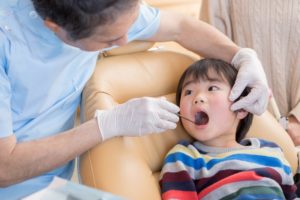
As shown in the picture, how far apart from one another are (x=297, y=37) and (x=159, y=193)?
3.49 ft

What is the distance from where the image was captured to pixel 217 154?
131cm

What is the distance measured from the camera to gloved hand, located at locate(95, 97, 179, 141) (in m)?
1.16

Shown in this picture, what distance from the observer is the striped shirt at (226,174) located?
1.17 metres

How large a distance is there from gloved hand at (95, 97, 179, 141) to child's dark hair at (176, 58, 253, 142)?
25cm

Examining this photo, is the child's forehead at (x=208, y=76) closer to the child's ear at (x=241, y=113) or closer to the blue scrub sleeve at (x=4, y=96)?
the child's ear at (x=241, y=113)

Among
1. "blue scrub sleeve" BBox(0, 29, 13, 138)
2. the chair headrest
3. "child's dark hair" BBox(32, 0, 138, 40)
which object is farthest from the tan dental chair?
"child's dark hair" BBox(32, 0, 138, 40)

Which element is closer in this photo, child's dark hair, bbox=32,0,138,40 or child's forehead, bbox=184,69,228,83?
child's dark hair, bbox=32,0,138,40

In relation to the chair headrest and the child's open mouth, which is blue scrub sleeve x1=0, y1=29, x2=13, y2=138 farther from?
the child's open mouth

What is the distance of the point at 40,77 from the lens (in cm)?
116

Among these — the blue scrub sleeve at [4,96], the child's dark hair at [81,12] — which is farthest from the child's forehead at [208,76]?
the blue scrub sleeve at [4,96]

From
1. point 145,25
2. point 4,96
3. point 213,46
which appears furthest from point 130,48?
point 4,96

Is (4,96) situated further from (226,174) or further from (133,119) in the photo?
(226,174)

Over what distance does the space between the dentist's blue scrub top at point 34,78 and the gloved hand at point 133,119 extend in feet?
0.57

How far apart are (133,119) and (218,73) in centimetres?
40
